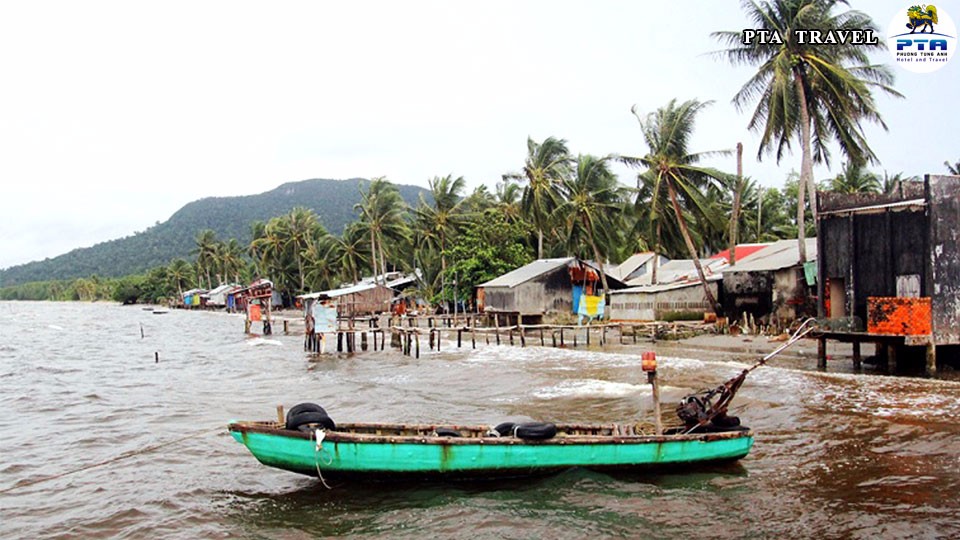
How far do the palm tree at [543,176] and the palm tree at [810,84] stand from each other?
15673 millimetres

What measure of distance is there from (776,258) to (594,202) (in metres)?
11.8

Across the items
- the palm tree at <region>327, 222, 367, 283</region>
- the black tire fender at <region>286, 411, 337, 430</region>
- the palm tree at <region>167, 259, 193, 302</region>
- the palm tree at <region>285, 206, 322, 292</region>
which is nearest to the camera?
the black tire fender at <region>286, 411, 337, 430</region>

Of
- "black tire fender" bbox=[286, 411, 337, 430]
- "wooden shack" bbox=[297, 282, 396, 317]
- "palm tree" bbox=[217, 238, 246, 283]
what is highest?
"palm tree" bbox=[217, 238, 246, 283]

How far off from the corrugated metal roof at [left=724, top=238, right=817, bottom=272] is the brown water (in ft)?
23.1

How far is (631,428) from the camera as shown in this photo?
11.8 metres

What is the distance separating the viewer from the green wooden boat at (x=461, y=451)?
10055 millimetres

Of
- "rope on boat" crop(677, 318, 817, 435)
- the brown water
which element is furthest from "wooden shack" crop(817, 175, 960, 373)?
"rope on boat" crop(677, 318, 817, 435)

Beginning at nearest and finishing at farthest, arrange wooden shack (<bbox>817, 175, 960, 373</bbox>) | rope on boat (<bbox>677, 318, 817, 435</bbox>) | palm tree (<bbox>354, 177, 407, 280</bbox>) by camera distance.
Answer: rope on boat (<bbox>677, 318, 817, 435</bbox>) → wooden shack (<bbox>817, 175, 960, 373</bbox>) → palm tree (<bbox>354, 177, 407, 280</bbox>)

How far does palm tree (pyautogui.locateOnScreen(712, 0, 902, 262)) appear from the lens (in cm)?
2648

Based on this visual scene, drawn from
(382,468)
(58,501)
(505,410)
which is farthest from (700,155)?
(58,501)

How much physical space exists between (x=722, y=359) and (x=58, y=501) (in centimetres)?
1966

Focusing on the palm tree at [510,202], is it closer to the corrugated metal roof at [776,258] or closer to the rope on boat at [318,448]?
the corrugated metal roof at [776,258]

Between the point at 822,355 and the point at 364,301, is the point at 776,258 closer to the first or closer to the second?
the point at 822,355

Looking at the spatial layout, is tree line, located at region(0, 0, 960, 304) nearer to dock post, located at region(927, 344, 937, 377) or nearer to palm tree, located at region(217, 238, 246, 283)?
dock post, located at region(927, 344, 937, 377)
